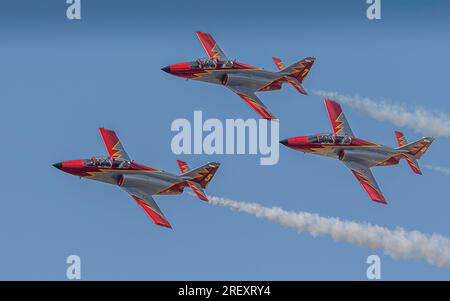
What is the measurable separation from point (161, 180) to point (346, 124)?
6.65m

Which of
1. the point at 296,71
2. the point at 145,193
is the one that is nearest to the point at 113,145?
the point at 145,193

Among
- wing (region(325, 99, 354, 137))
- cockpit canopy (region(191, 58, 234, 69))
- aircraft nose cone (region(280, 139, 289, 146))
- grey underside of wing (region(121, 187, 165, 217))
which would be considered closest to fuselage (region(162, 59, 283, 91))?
cockpit canopy (region(191, 58, 234, 69))

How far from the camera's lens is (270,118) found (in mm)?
40812

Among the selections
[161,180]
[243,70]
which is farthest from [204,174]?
[243,70]

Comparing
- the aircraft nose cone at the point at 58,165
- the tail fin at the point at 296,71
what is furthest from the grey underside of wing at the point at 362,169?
the aircraft nose cone at the point at 58,165

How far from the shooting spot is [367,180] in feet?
134

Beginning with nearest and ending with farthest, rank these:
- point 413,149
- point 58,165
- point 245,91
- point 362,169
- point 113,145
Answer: point 58,165, point 113,145, point 362,169, point 413,149, point 245,91

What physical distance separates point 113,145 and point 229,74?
15.2ft

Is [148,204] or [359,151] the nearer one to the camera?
[148,204]

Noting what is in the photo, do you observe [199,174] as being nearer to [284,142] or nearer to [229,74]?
[284,142]

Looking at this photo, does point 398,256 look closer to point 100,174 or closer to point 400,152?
point 400,152

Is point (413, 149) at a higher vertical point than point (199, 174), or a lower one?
higher

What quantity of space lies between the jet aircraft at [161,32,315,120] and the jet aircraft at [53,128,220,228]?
332 centimetres

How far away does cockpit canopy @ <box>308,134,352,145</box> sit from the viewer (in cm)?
4097
